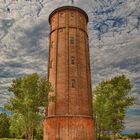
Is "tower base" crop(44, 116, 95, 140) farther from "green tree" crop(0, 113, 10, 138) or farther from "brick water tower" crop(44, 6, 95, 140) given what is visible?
"green tree" crop(0, 113, 10, 138)

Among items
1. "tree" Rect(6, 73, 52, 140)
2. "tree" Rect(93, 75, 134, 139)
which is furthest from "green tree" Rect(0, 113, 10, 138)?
"tree" Rect(6, 73, 52, 140)

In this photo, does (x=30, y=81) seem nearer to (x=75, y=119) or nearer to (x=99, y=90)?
(x=75, y=119)

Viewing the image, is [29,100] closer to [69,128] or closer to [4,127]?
[69,128]

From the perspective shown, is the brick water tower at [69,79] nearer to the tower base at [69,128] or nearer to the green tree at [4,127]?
the tower base at [69,128]

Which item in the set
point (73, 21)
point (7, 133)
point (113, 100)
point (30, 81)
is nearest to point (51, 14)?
point (73, 21)

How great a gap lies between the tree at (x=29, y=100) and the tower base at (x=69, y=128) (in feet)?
Result: 8.79

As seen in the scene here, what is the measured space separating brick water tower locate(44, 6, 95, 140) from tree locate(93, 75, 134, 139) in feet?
10.4

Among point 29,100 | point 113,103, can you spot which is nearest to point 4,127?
point 113,103

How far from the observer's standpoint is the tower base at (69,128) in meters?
32.4

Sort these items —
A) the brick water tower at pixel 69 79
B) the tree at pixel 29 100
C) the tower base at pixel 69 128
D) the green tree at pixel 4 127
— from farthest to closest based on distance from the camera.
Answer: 1. the green tree at pixel 4 127
2. the brick water tower at pixel 69 79
3. the tower base at pixel 69 128
4. the tree at pixel 29 100

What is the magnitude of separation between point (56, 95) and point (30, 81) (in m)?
4.76

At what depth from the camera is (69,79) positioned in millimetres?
34500

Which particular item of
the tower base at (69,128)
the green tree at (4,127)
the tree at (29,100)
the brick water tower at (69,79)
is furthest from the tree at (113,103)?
the green tree at (4,127)

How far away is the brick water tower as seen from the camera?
1294 inches
